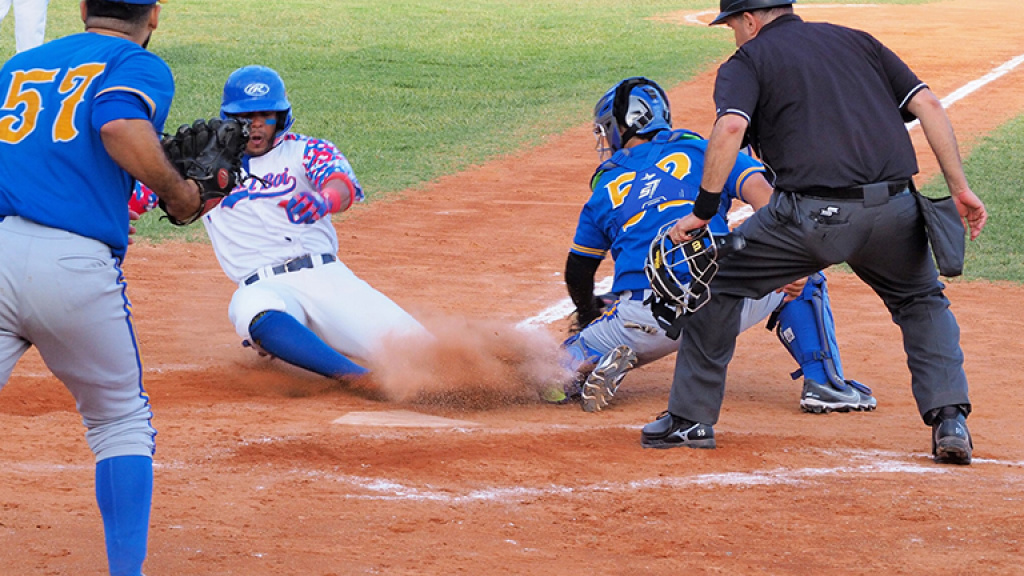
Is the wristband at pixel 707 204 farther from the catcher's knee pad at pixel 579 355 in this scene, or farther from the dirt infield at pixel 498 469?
the catcher's knee pad at pixel 579 355

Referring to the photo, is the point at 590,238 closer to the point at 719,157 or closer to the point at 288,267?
the point at 719,157

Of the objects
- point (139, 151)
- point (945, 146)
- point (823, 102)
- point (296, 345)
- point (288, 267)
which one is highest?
point (139, 151)

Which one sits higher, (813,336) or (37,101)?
(37,101)

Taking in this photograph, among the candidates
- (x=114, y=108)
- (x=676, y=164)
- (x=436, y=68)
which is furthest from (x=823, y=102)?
(x=436, y=68)

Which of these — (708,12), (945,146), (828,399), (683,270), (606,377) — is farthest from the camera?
(708,12)

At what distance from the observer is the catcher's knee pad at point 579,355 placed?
6.28 meters

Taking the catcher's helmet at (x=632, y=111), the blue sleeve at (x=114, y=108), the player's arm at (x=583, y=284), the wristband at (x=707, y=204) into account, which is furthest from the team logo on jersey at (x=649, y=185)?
the blue sleeve at (x=114, y=108)

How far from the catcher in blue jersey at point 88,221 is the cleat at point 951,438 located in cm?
319

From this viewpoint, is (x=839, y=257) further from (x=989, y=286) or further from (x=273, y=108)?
(x=989, y=286)

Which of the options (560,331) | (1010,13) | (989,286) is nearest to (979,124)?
(989,286)

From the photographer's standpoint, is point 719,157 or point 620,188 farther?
point 620,188

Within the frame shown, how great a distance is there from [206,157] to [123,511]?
44.0 inches

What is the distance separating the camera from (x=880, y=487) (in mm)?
4871

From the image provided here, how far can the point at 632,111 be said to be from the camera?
20.5 ft
